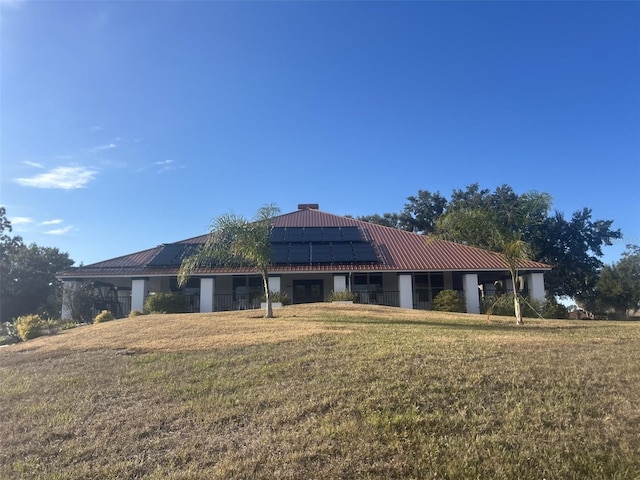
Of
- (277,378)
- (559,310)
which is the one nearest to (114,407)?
(277,378)

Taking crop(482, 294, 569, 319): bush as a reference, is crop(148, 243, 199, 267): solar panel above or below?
above

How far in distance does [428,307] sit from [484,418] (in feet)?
66.0

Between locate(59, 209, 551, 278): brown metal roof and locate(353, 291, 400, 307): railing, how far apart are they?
1747mm

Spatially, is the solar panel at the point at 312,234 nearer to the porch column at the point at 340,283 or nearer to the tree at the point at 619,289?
the porch column at the point at 340,283

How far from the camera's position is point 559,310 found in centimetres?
2103

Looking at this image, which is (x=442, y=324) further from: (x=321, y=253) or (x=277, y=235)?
(x=277, y=235)

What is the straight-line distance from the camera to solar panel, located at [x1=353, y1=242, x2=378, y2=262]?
23953mm

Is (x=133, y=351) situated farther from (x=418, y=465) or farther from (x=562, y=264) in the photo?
(x=562, y=264)

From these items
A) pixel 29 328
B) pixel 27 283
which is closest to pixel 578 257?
pixel 29 328

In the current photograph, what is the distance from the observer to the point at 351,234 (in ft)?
90.5

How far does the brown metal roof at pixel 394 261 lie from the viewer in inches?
917

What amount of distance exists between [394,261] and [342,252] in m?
2.62

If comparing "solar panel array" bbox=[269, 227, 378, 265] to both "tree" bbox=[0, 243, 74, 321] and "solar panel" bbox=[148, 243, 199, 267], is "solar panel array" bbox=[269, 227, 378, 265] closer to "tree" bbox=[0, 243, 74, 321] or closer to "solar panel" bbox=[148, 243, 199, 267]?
"solar panel" bbox=[148, 243, 199, 267]

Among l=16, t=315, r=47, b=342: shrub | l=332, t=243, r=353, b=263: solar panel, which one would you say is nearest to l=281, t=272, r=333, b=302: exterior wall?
l=332, t=243, r=353, b=263: solar panel
